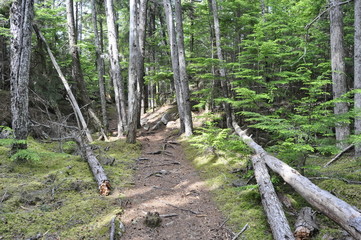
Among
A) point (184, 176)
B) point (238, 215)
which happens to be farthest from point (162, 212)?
point (184, 176)

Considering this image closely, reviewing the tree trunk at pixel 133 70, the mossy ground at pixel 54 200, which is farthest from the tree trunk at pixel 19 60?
the tree trunk at pixel 133 70

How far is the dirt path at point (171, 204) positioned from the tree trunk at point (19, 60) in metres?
3.54

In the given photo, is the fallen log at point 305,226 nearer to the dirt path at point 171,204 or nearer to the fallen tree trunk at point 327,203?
the fallen tree trunk at point 327,203

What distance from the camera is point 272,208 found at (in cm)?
410

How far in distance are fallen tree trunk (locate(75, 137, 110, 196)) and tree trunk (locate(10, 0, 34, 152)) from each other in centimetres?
183

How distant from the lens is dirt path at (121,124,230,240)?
14.4 feet

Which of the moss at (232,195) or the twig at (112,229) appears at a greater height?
the twig at (112,229)

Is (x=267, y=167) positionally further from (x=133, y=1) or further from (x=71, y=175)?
(x=133, y=1)

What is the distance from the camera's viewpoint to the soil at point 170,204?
440 centimetres

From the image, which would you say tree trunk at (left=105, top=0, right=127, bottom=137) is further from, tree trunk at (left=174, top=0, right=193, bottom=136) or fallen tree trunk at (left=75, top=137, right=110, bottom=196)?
fallen tree trunk at (left=75, top=137, right=110, bottom=196)

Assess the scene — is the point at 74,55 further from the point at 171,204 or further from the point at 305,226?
the point at 305,226

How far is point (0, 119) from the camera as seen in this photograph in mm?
10133

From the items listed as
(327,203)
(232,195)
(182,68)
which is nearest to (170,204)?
(232,195)

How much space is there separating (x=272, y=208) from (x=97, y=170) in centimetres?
459
